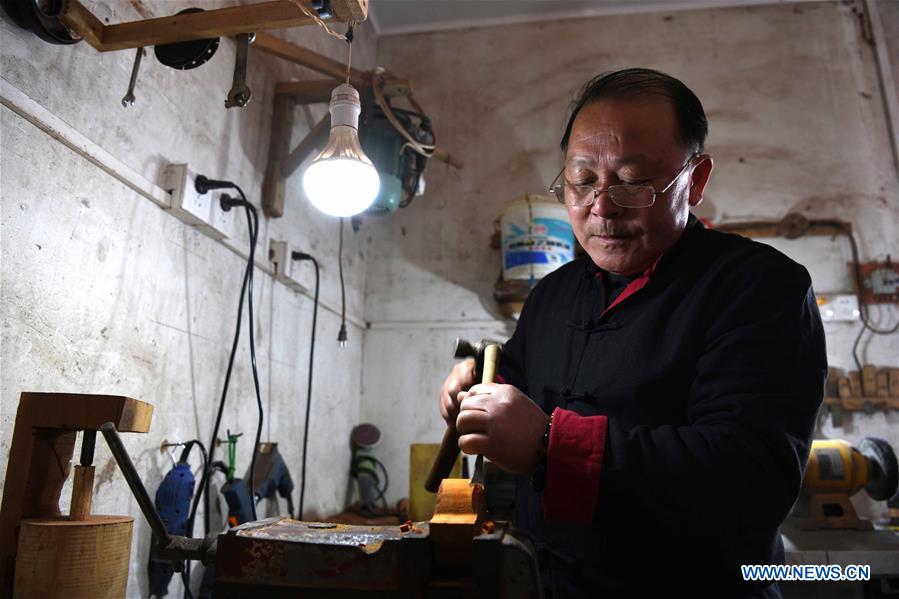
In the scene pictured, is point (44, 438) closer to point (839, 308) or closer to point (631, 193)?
point (631, 193)

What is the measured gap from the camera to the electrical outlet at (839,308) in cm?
276

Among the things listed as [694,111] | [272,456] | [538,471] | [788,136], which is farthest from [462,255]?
[538,471]

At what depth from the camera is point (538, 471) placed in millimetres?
798

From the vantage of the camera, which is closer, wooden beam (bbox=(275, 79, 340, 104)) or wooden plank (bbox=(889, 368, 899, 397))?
wooden beam (bbox=(275, 79, 340, 104))

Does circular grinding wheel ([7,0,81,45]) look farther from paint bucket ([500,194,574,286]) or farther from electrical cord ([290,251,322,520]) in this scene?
paint bucket ([500,194,574,286])

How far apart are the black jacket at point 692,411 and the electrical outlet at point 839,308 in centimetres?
218

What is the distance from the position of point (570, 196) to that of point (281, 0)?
0.66 m

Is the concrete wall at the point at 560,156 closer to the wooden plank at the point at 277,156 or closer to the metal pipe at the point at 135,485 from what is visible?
the wooden plank at the point at 277,156

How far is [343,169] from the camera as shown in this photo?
1.53 m

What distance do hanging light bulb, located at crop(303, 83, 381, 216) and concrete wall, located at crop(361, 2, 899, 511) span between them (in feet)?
5.08

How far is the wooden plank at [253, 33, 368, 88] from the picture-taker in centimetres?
192

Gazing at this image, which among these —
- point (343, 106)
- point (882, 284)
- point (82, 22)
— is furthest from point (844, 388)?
point (82, 22)

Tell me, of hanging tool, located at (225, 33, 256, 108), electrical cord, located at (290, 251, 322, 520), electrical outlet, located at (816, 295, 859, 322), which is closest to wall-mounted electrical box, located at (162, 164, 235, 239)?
hanging tool, located at (225, 33, 256, 108)

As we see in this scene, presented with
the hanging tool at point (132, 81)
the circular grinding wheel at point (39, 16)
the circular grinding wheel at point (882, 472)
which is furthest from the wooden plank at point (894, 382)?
the circular grinding wheel at point (39, 16)
